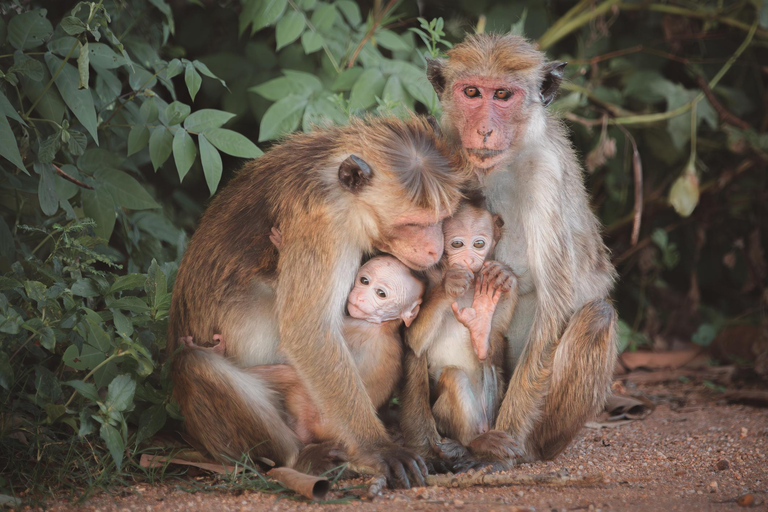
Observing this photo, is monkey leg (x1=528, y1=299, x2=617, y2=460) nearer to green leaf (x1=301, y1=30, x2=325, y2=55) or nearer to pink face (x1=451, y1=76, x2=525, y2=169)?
pink face (x1=451, y1=76, x2=525, y2=169)

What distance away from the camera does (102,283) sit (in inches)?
165

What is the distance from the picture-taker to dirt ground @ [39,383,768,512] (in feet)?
11.5

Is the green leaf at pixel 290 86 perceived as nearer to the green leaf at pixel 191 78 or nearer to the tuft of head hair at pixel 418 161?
the green leaf at pixel 191 78

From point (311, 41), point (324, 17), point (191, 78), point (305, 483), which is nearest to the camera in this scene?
point (305, 483)

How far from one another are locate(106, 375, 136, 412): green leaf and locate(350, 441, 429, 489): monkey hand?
1112 mm

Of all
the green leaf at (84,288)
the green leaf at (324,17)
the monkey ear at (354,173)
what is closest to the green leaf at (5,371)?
the green leaf at (84,288)

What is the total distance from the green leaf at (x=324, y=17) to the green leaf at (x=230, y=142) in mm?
1442

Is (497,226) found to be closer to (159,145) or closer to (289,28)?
(159,145)

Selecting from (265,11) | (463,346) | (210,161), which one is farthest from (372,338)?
(265,11)

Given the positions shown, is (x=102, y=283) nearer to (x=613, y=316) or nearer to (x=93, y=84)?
(x=93, y=84)

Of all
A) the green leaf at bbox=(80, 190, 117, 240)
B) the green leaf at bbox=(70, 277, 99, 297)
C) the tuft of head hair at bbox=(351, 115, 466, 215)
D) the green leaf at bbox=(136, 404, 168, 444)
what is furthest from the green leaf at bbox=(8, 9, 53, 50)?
the green leaf at bbox=(136, 404, 168, 444)

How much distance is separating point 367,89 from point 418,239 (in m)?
1.64

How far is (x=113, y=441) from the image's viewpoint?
3.70m

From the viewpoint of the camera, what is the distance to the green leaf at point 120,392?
379 cm
